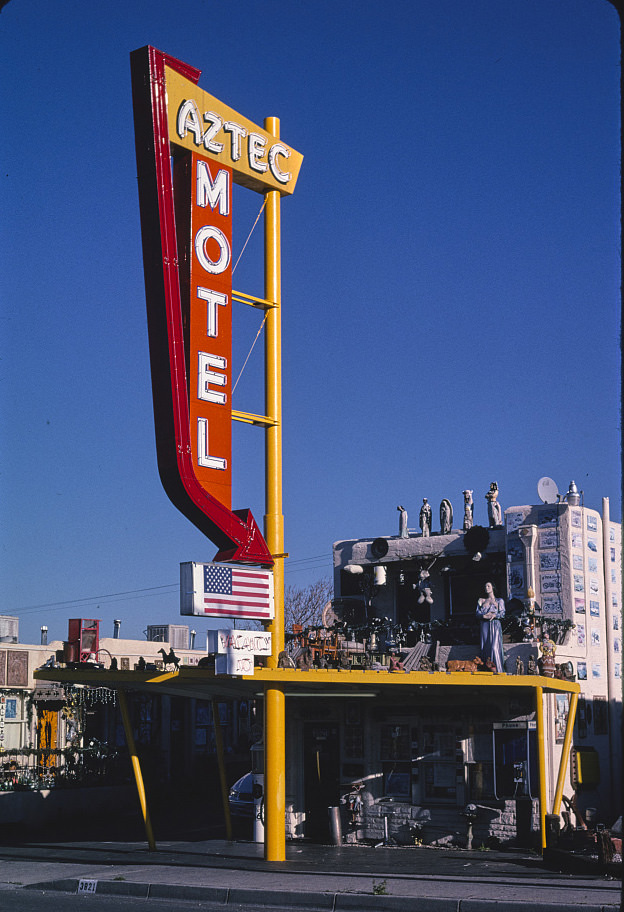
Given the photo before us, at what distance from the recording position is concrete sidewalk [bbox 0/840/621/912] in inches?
639

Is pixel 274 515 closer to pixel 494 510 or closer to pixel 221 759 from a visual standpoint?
pixel 221 759

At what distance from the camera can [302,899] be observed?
16781 millimetres

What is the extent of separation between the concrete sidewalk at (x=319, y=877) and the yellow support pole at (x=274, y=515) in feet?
3.06

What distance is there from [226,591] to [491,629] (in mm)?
6798

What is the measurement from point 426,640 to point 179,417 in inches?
400

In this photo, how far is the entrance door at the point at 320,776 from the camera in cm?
2500

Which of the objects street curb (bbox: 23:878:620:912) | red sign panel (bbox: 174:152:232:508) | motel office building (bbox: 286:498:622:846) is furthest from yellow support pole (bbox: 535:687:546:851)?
red sign panel (bbox: 174:152:232:508)

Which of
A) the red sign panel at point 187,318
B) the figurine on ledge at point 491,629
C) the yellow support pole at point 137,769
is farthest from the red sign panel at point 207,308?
the figurine on ledge at point 491,629

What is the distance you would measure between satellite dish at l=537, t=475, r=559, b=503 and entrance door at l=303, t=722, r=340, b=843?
24.4 feet

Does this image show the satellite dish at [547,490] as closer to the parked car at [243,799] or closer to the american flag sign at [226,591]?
the american flag sign at [226,591]

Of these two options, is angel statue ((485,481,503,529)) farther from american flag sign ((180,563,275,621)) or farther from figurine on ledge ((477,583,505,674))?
american flag sign ((180,563,275,621))

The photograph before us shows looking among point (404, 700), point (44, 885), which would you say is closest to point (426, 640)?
point (404, 700)

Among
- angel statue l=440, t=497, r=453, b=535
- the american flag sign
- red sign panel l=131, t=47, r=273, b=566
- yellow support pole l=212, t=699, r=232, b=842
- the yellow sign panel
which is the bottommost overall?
yellow support pole l=212, t=699, r=232, b=842

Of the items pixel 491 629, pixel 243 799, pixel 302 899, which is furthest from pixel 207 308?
pixel 243 799
